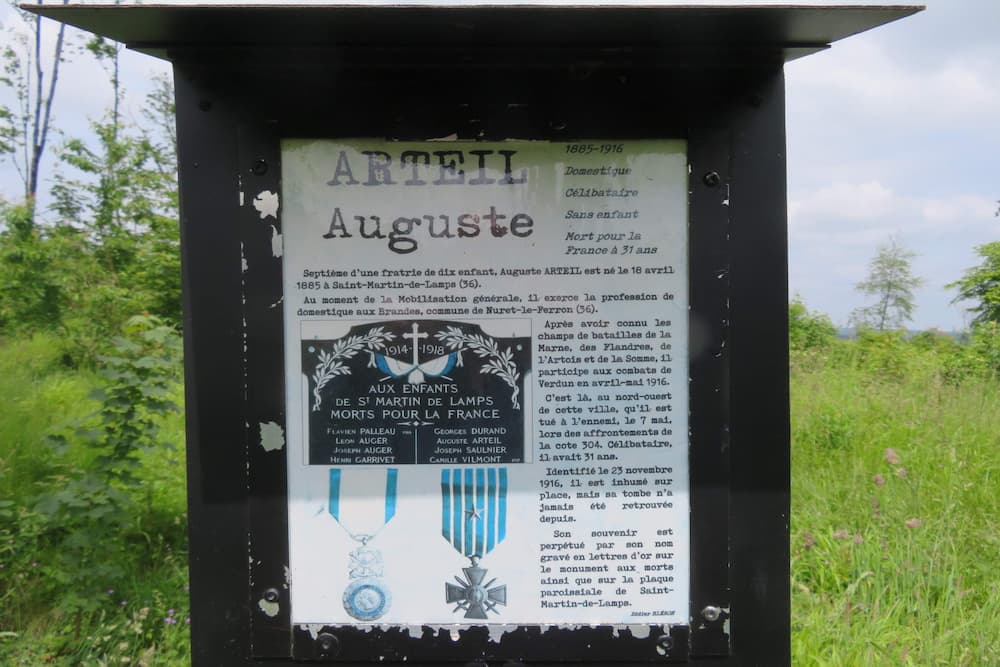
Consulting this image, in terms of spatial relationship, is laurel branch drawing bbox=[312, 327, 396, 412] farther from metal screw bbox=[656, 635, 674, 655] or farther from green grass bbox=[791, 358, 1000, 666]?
green grass bbox=[791, 358, 1000, 666]

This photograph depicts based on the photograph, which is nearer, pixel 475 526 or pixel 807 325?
pixel 475 526

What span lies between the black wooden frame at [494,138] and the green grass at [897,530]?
1272 mm

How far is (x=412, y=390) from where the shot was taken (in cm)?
139

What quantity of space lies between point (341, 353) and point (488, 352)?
1.05 feet

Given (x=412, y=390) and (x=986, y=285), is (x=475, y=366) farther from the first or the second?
(x=986, y=285)

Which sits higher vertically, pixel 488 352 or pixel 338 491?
pixel 488 352

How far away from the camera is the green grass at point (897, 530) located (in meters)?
2.37

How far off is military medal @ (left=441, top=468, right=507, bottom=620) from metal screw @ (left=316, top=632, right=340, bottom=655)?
0.85 ft

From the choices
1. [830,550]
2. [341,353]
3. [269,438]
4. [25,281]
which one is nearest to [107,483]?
[269,438]

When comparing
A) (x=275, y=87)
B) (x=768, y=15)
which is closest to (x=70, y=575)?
(x=275, y=87)

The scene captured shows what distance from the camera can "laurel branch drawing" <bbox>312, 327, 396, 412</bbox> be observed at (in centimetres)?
139

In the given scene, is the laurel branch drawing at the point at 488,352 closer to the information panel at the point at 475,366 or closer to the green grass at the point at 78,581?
the information panel at the point at 475,366

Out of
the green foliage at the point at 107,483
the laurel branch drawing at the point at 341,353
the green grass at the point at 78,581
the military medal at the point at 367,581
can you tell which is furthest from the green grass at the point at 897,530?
the green foliage at the point at 107,483

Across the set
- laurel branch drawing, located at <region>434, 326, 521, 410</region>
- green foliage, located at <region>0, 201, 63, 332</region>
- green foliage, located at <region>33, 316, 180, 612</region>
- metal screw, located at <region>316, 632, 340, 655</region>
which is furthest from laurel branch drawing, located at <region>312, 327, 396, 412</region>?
green foliage, located at <region>0, 201, 63, 332</region>
